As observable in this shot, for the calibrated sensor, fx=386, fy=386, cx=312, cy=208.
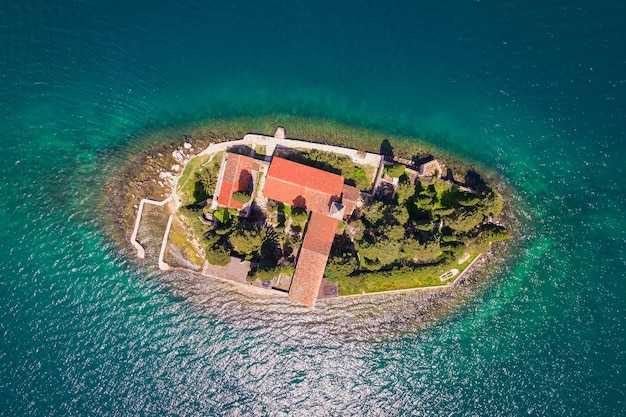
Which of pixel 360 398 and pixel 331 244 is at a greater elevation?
pixel 331 244

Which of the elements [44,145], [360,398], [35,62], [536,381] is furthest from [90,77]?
[536,381]

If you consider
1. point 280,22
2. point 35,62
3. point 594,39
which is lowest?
point 35,62

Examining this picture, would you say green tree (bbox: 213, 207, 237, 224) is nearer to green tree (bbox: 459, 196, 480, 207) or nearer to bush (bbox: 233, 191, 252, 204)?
bush (bbox: 233, 191, 252, 204)

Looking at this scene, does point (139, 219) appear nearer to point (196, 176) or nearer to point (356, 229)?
point (196, 176)

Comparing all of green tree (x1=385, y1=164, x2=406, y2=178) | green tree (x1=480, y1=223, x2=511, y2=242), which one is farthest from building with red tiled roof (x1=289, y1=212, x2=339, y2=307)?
green tree (x1=480, y1=223, x2=511, y2=242)

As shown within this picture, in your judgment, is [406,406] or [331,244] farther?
[406,406]

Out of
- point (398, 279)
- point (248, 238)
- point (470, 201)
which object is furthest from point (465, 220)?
point (248, 238)

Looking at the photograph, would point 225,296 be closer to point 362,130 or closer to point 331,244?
point 331,244
